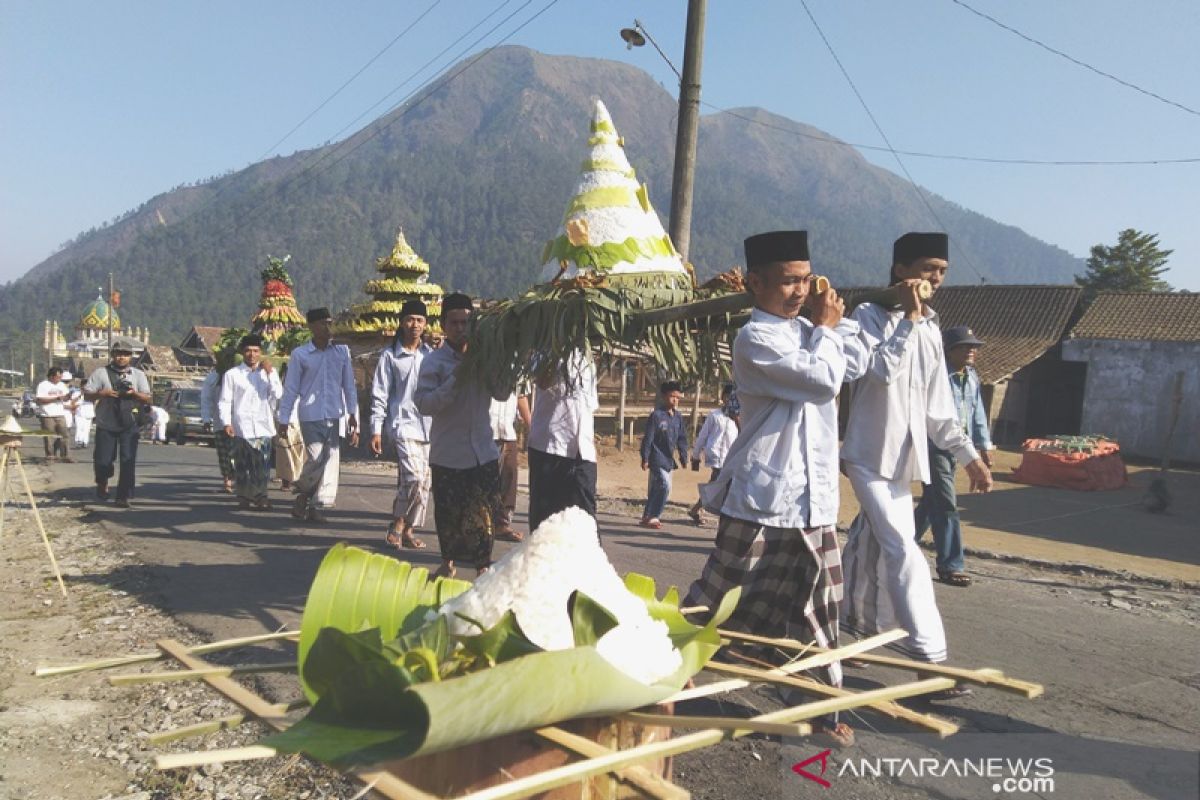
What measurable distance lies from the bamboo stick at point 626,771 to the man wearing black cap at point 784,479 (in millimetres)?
1909

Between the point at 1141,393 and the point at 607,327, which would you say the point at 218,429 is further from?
the point at 1141,393

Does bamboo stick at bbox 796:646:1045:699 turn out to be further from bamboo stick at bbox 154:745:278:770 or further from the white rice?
bamboo stick at bbox 154:745:278:770

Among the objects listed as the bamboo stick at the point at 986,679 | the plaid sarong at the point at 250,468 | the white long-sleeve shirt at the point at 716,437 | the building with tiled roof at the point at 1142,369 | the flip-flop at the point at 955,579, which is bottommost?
the flip-flop at the point at 955,579

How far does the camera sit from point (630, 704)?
1.69 m

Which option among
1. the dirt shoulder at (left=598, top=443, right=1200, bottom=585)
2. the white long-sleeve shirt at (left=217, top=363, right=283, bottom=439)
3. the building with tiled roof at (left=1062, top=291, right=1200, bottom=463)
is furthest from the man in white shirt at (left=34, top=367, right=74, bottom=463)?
the building with tiled roof at (left=1062, top=291, right=1200, bottom=463)

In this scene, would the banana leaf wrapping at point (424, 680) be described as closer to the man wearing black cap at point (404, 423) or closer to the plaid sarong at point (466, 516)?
the plaid sarong at point (466, 516)

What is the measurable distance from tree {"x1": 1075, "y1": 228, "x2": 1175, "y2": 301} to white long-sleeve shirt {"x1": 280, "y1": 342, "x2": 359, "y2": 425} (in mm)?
37785

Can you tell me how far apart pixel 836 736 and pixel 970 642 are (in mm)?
2166

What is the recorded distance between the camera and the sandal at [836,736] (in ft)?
11.0

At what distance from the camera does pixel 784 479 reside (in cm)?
345

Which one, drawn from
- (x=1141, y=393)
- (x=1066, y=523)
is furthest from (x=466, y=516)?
(x=1141, y=393)

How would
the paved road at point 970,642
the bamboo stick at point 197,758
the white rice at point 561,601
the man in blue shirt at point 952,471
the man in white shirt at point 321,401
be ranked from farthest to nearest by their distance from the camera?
the man in white shirt at point 321,401, the man in blue shirt at point 952,471, the paved road at point 970,642, the white rice at point 561,601, the bamboo stick at point 197,758

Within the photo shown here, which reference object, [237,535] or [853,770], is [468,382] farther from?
[237,535]

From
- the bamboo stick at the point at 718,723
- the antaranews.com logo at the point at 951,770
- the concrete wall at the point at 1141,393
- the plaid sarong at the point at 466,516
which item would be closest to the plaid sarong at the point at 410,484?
the plaid sarong at the point at 466,516
